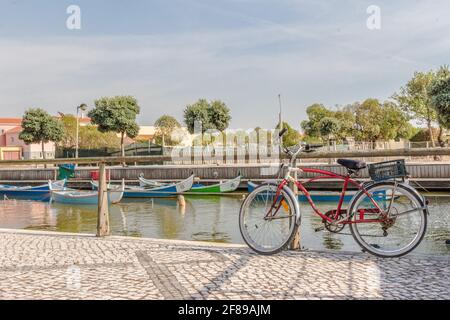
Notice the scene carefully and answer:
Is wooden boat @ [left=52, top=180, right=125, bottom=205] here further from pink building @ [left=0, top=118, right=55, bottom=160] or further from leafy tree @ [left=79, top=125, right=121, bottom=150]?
pink building @ [left=0, top=118, right=55, bottom=160]

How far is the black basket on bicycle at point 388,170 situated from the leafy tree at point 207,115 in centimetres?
4246

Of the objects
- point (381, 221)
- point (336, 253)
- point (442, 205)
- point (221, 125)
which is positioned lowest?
point (442, 205)

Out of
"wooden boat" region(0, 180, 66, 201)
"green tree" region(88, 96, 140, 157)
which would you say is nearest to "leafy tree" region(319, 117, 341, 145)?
"green tree" region(88, 96, 140, 157)

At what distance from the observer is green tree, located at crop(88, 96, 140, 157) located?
43188mm

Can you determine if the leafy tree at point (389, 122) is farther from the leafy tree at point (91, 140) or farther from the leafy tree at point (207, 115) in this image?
the leafy tree at point (91, 140)

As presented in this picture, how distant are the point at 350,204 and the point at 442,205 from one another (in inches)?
538

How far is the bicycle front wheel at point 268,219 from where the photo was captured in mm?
4473

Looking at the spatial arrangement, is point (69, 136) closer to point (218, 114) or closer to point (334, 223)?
point (218, 114)

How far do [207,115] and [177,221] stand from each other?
3214 cm

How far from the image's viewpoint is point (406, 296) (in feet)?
10.3

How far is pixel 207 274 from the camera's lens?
3781 millimetres

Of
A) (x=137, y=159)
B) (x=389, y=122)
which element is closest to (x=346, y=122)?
(x=389, y=122)
